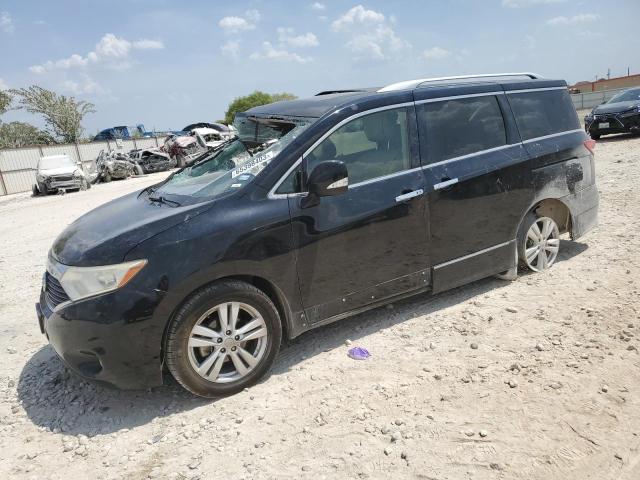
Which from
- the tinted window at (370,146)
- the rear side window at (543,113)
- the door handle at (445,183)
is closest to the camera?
the tinted window at (370,146)

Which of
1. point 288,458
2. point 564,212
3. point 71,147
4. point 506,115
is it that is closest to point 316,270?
point 288,458

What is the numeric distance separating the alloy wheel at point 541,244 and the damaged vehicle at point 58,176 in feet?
66.5

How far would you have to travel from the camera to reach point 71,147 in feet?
96.6

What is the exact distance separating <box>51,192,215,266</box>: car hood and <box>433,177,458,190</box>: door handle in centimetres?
178

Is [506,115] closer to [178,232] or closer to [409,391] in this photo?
[409,391]

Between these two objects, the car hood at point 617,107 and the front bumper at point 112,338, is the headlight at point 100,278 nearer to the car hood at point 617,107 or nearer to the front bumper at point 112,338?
the front bumper at point 112,338

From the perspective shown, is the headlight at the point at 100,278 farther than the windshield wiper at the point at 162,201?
No

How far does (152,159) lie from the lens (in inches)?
1093

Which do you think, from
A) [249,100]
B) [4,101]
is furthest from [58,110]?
[249,100]

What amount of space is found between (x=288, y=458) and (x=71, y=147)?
31.2 metres

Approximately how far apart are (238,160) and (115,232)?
3.58ft

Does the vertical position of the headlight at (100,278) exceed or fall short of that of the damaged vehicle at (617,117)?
it falls short

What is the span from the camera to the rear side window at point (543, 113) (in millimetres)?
4570

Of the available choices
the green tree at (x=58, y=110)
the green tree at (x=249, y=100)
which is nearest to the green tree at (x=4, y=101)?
the green tree at (x=58, y=110)
